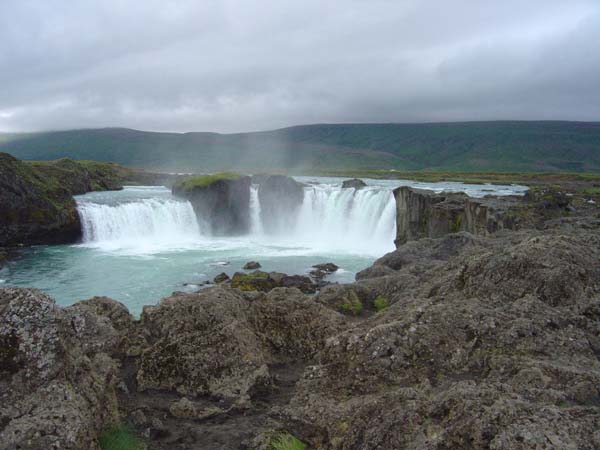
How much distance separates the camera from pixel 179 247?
43688mm

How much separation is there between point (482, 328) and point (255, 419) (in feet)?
9.50

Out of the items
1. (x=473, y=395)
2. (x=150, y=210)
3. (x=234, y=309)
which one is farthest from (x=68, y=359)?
(x=150, y=210)

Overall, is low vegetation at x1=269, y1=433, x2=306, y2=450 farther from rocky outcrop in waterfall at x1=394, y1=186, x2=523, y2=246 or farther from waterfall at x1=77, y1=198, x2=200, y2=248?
waterfall at x1=77, y1=198, x2=200, y2=248

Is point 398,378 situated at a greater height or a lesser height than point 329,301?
greater

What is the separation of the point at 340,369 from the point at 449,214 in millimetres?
28718

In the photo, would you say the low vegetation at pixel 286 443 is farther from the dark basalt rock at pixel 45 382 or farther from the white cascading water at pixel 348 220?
the white cascading water at pixel 348 220

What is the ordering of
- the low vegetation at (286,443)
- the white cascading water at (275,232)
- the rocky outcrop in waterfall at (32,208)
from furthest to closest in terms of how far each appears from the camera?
the white cascading water at (275,232), the rocky outcrop in waterfall at (32,208), the low vegetation at (286,443)

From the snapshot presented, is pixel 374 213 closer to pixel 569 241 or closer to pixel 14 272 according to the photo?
pixel 14 272

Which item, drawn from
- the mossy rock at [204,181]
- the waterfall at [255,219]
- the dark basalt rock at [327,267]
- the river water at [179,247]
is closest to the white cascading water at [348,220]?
the river water at [179,247]

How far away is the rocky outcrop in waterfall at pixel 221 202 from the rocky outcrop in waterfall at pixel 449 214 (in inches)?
796

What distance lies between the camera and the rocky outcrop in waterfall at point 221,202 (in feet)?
169

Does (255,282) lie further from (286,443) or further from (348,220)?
(348,220)

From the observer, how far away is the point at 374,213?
45.7 m

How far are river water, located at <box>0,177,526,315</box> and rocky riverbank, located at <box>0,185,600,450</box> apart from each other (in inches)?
711
